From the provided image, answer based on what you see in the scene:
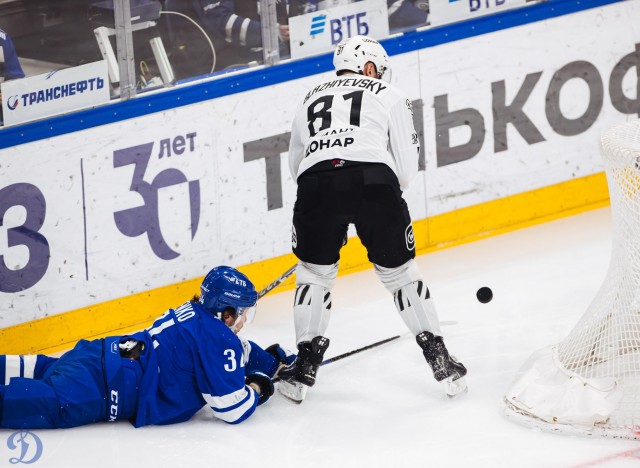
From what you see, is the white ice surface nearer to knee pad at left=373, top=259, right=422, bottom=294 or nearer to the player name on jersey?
knee pad at left=373, top=259, right=422, bottom=294

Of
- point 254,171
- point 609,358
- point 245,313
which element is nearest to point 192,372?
point 245,313

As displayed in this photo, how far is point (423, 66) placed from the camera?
6.33 metres

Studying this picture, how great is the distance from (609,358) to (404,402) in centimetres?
77

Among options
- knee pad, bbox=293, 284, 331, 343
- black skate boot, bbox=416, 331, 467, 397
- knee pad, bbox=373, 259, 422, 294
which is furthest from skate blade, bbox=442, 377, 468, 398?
knee pad, bbox=293, 284, 331, 343

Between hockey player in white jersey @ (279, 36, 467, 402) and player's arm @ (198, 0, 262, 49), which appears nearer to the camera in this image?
hockey player in white jersey @ (279, 36, 467, 402)

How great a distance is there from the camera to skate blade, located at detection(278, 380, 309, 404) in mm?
4750

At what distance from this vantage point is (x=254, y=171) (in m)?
5.93

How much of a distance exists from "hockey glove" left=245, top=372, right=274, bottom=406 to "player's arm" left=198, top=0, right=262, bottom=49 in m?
1.85

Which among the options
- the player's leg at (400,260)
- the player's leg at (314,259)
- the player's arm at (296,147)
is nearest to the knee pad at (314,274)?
the player's leg at (314,259)

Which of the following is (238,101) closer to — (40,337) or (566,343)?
(40,337)

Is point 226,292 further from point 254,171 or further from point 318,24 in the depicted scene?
point 318,24

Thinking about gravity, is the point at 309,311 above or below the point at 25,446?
above

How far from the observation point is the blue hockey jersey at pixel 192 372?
4.46 meters

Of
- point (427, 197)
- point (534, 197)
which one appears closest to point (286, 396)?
point (427, 197)
